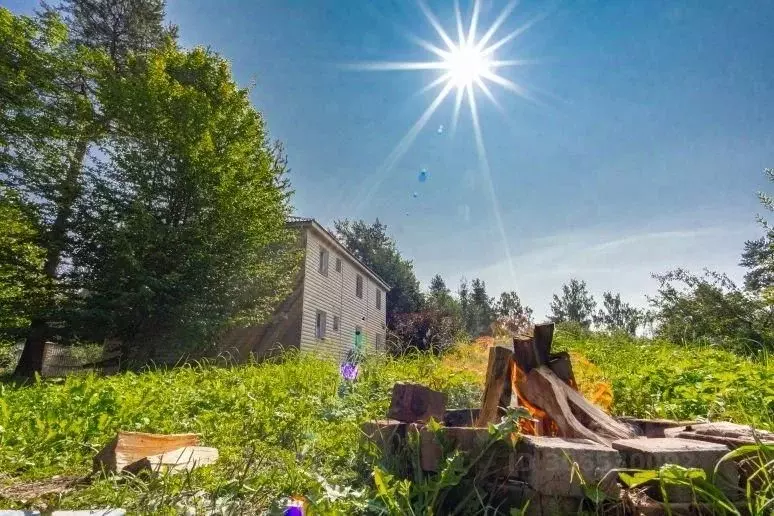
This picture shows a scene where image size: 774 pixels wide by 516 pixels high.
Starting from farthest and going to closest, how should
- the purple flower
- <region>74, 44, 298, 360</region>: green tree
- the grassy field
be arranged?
<region>74, 44, 298, 360</region>: green tree, the purple flower, the grassy field

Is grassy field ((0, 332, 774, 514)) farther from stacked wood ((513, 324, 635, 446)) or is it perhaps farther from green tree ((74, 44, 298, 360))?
green tree ((74, 44, 298, 360))

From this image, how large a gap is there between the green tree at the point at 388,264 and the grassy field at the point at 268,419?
2982 cm

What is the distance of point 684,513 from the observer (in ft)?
4.90

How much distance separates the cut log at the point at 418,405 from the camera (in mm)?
2434

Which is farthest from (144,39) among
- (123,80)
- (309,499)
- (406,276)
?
(406,276)

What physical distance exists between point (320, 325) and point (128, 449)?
1774 cm

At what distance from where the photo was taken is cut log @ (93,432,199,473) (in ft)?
7.54

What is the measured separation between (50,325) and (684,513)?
14444 mm

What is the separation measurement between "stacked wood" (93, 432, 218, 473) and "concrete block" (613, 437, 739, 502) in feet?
6.41

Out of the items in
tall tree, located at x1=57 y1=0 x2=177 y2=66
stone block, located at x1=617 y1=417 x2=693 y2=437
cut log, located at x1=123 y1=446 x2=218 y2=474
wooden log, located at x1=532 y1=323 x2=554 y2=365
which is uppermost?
tall tree, located at x1=57 y1=0 x2=177 y2=66

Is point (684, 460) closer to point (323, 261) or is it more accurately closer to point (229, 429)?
point (229, 429)

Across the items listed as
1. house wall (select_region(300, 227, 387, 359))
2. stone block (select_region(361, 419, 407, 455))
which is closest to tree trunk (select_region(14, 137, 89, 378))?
house wall (select_region(300, 227, 387, 359))

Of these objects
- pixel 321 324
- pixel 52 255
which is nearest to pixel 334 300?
pixel 321 324

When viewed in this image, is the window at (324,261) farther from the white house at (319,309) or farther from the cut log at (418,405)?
the cut log at (418,405)
